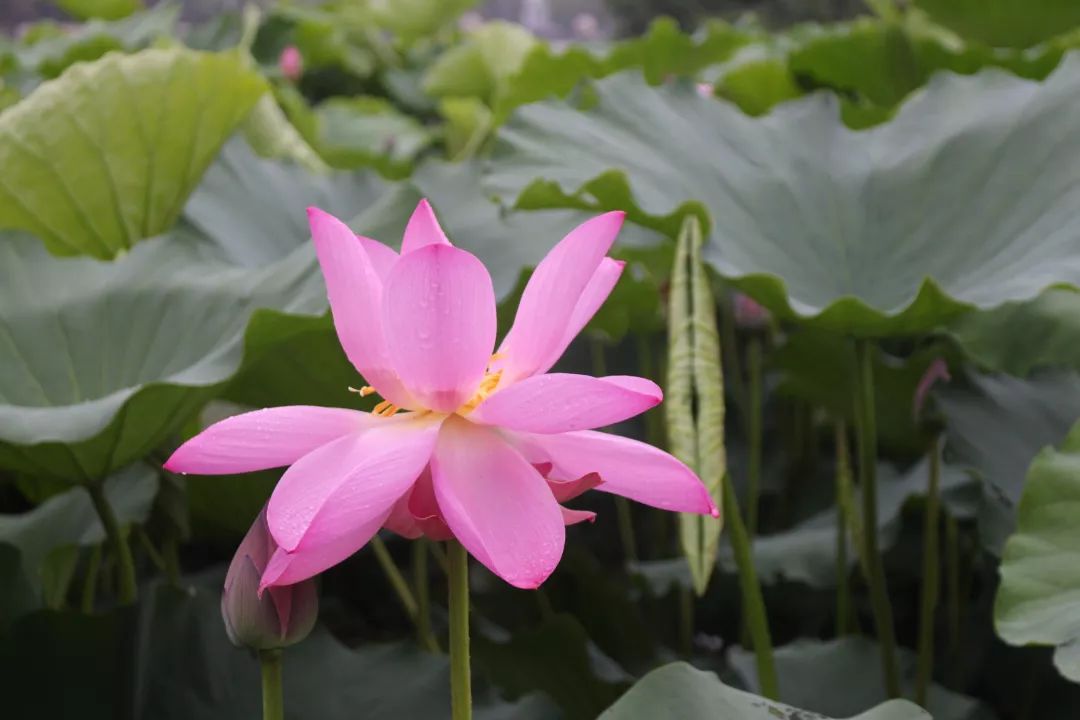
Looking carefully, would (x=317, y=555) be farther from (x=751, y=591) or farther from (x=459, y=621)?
(x=751, y=591)

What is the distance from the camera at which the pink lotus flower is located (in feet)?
1.05

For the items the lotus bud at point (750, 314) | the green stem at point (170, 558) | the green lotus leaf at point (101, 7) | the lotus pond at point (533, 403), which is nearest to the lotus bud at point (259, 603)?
the lotus pond at point (533, 403)

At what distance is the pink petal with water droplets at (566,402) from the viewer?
0.33m

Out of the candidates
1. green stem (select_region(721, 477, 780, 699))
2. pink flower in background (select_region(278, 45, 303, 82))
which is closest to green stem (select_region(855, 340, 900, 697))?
green stem (select_region(721, 477, 780, 699))

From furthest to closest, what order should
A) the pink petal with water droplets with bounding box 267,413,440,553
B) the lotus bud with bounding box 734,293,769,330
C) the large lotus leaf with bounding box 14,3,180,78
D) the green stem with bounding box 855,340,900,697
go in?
the large lotus leaf with bounding box 14,3,180,78 → the lotus bud with bounding box 734,293,769,330 → the green stem with bounding box 855,340,900,697 → the pink petal with water droplets with bounding box 267,413,440,553

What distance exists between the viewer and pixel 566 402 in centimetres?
33

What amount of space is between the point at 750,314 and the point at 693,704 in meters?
0.78

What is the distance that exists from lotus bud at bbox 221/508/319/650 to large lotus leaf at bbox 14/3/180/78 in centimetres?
144

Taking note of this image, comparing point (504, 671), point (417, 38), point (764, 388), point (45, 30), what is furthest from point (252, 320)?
point (417, 38)

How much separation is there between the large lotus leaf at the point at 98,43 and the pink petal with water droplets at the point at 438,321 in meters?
1.44

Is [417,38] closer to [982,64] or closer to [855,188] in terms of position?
[982,64]

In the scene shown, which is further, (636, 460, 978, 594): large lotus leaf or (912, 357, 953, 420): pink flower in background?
(636, 460, 978, 594): large lotus leaf

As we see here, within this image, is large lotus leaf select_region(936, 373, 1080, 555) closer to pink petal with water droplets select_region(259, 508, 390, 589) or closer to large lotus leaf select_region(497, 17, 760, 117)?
pink petal with water droplets select_region(259, 508, 390, 589)

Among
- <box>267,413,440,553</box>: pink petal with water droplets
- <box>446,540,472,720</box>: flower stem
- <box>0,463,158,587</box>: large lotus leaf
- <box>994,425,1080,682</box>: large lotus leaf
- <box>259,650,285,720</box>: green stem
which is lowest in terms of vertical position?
<box>0,463,158,587</box>: large lotus leaf
